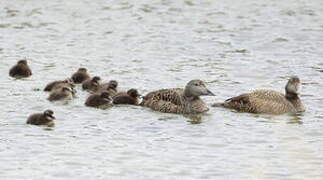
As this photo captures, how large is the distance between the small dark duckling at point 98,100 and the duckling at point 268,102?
1.55m

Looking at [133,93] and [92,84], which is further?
[92,84]

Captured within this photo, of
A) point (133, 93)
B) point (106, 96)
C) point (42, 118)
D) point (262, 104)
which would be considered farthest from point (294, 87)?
point (42, 118)

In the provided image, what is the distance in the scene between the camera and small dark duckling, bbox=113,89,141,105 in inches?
605

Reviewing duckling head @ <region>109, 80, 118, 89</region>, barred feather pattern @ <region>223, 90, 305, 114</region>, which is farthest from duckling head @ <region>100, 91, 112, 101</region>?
barred feather pattern @ <region>223, 90, 305, 114</region>

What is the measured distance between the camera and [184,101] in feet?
49.6

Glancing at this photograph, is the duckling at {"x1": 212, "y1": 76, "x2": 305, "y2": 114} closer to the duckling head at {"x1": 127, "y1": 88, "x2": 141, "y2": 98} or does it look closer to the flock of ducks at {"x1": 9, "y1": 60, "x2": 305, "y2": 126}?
the flock of ducks at {"x1": 9, "y1": 60, "x2": 305, "y2": 126}

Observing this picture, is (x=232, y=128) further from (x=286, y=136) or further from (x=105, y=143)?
(x=105, y=143)

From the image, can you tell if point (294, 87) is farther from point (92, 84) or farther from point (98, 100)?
point (92, 84)

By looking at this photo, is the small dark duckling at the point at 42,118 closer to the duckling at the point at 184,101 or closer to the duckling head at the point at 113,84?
the duckling at the point at 184,101

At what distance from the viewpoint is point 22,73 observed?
17.4 meters

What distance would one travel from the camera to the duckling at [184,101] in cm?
1502

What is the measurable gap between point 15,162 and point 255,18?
1275 centimetres

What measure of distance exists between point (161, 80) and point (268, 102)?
110 inches

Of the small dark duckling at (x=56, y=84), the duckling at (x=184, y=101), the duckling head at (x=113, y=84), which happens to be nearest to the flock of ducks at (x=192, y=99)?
the duckling at (x=184, y=101)
